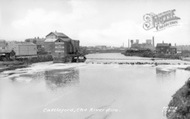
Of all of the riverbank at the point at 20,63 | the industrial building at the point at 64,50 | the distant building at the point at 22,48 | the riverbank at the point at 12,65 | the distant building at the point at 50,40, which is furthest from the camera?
the distant building at the point at 50,40

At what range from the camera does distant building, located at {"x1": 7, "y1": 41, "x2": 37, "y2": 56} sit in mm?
54969

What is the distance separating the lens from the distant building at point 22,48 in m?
55.0

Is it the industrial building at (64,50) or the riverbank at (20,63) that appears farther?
the industrial building at (64,50)

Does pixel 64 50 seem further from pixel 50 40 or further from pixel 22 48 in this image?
pixel 50 40

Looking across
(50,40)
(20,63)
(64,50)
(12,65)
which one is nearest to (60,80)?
(12,65)

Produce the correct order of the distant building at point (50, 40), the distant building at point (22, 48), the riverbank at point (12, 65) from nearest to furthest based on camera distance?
Result: the riverbank at point (12, 65), the distant building at point (22, 48), the distant building at point (50, 40)

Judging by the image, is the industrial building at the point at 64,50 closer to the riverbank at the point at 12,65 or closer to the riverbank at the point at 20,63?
the riverbank at the point at 20,63

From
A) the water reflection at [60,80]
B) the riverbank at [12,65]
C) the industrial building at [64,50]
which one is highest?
the industrial building at [64,50]

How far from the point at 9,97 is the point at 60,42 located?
38.2 meters

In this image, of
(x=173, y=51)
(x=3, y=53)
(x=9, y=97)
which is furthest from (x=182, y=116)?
(x=173, y=51)

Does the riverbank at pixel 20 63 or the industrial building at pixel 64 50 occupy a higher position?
the industrial building at pixel 64 50

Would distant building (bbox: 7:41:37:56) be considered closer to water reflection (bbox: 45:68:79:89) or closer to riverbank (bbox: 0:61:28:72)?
riverbank (bbox: 0:61:28:72)

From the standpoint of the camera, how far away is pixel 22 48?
5700cm

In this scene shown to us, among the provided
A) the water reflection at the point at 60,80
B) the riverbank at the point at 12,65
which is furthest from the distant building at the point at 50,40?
the water reflection at the point at 60,80
